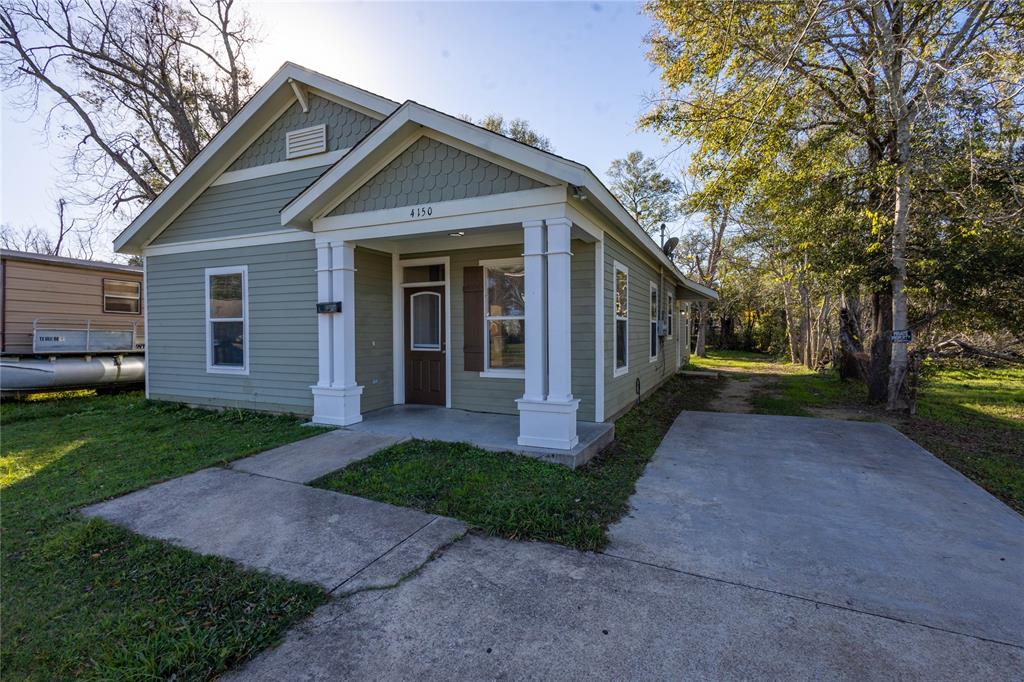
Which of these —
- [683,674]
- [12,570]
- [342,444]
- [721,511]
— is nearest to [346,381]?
[342,444]

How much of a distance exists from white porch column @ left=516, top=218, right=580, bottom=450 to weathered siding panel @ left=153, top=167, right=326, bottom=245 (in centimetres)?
422

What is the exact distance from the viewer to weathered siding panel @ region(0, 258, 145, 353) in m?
9.12

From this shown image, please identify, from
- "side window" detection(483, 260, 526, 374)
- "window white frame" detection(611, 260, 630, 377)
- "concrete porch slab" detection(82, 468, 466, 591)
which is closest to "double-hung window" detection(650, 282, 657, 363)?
"window white frame" detection(611, 260, 630, 377)

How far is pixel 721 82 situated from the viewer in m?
9.59

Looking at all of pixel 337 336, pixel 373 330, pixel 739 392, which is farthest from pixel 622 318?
pixel 739 392

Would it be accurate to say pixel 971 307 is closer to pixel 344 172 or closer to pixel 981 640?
pixel 981 640

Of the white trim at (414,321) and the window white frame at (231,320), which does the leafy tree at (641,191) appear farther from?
the window white frame at (231,320)

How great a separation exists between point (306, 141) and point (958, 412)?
38.7 ft

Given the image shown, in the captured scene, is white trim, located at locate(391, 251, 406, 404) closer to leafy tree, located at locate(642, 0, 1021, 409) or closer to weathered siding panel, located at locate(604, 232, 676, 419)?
weathered siding panel, located at locate(604, 232, 676, 419)

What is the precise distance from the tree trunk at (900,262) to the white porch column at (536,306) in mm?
6612

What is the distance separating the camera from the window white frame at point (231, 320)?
24.5 feet

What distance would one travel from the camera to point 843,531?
3.44m

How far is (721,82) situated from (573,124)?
3.55 meters

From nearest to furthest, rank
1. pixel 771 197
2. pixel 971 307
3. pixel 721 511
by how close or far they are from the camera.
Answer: pixel 721 511
pixel 971 307
pixel 771 197
